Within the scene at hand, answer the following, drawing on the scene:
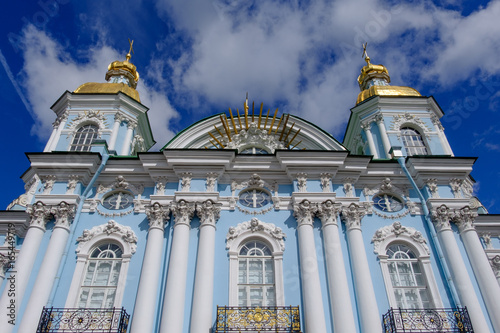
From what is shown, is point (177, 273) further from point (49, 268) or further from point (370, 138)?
point (370, 138)

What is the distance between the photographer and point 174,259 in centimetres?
1170

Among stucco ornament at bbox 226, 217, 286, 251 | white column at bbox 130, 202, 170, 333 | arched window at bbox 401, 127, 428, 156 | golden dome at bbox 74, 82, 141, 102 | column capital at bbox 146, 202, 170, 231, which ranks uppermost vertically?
golden dome at bbox 74, 82, 141, 102

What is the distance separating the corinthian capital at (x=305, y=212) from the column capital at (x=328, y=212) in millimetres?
185

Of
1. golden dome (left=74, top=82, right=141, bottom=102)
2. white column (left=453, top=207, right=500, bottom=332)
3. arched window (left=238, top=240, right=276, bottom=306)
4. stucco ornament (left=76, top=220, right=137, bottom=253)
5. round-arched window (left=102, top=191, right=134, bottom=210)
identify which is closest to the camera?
white column (left=453, top=207, right=500, bottom=332)

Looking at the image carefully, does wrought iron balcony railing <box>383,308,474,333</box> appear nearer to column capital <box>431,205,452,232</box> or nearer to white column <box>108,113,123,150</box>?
column capital <box>431,205,452,232</box>

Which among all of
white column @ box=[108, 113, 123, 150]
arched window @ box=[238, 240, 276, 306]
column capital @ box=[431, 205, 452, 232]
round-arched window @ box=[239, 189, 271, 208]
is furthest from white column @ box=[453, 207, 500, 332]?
white column @ box=[108, 113, 123, 150]

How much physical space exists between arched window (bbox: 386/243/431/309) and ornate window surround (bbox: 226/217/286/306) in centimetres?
316

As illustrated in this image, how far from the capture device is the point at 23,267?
1159 cm

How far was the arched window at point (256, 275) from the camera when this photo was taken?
1152 centimetres

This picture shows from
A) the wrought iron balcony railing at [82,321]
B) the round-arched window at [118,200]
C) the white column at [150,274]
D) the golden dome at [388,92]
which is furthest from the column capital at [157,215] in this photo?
the golden dome at [388,92]

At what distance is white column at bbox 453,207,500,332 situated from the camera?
11.1 metres

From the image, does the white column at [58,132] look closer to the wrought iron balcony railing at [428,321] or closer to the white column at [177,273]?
the white column at [177,273]

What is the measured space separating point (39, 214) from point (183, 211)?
4217 millimetres

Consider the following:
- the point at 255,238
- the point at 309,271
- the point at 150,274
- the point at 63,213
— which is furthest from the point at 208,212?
the point at 63,213
